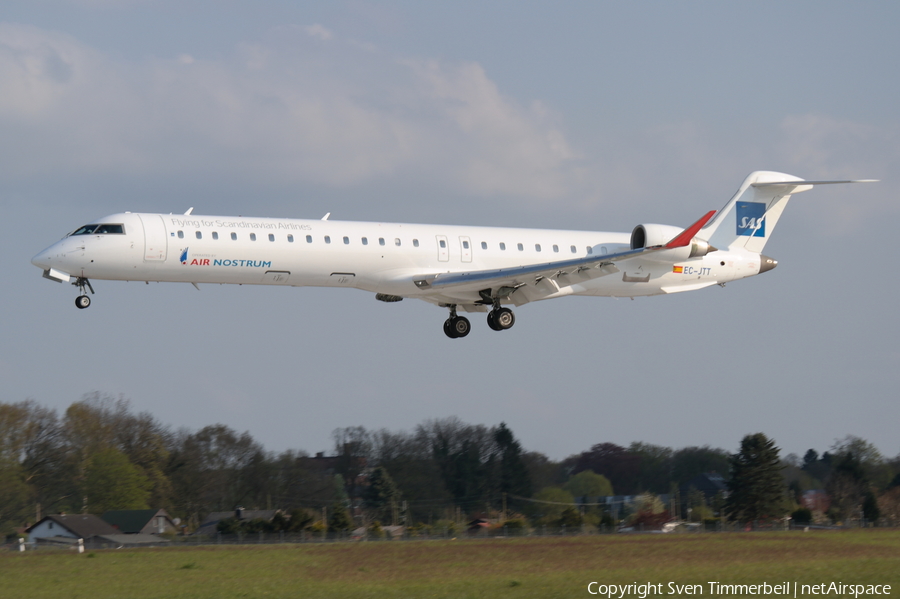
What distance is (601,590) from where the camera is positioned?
2103cm

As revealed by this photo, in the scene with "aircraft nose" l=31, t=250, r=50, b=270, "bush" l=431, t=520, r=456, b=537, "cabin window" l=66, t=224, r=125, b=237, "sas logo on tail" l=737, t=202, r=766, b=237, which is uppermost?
"sas logo on tail" l=737, t=202, r=766, b=237

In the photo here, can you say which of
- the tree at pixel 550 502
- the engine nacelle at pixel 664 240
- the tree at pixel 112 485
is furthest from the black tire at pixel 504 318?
Result: the tree at pixel 112 485

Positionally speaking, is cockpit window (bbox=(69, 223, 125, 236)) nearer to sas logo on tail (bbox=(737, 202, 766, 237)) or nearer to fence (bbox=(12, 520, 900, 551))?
fence (bbox=(12, 520, 900, 551))

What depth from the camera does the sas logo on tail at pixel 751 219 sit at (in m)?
33.1

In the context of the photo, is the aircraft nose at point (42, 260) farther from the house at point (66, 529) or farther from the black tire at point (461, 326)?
the house at point (66, 529)

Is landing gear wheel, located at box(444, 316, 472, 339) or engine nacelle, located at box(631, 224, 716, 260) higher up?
engine nacelle, located at box(631, 224, 716, 260)

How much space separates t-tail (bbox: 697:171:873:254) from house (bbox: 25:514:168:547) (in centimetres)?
2767

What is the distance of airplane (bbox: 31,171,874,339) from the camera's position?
83.6ft

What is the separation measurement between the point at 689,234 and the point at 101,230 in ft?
48.6

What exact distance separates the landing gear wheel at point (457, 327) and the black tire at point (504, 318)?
1399 millimetres

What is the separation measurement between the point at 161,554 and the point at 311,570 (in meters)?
6.59

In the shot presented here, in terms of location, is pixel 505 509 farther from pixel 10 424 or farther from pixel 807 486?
pixel 10 424

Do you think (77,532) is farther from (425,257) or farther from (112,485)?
(425,257)

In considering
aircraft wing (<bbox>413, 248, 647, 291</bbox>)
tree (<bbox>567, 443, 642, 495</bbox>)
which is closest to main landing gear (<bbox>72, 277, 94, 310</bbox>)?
aircraft wing (<bbox>413, 248, 647, 291</bbox>)
